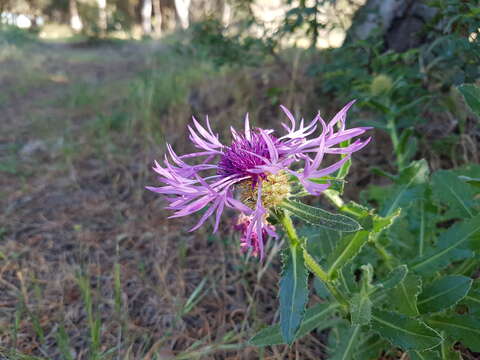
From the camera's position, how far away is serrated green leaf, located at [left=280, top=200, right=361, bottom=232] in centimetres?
103

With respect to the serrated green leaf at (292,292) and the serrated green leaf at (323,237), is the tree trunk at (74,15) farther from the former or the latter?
the serrated green leaf at (292,292)

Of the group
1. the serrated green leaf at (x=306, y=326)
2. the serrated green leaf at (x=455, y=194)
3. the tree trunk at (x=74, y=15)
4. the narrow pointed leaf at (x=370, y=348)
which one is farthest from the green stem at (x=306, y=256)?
the tree trunk at (x=74, y=15)

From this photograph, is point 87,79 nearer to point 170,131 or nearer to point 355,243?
point 170,131

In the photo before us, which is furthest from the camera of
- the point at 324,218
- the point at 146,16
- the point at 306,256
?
the point at 146,16

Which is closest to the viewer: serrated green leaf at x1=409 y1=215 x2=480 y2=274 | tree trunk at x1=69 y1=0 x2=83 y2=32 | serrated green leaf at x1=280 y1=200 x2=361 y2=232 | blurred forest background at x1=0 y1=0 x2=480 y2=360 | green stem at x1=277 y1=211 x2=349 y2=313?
serrated green leaf at x1=280 y1=200 x2=361 y2=232

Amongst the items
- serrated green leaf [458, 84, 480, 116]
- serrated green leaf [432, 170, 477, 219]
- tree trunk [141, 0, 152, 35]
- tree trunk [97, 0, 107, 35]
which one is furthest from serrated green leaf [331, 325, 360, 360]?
tree trunk [141, 0, 152, 35]

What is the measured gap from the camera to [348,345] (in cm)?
140

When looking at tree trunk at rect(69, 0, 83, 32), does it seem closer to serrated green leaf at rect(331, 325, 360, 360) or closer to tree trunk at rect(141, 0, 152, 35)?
tree trunk at rect(141, 0, 152, 35)

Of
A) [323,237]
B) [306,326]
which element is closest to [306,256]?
[306,326]

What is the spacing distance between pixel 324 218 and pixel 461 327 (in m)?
0.75

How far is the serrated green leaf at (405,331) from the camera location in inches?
47.9

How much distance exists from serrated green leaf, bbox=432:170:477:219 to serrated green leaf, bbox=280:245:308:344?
3.02 ft

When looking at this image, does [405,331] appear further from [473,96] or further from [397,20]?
[397,20]

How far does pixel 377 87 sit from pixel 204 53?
1.92 metres
